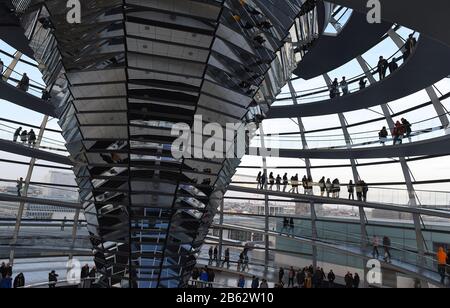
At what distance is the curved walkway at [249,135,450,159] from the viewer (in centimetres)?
1712

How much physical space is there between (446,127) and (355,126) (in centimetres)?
984

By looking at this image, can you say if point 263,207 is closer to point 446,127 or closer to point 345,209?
point 345,209

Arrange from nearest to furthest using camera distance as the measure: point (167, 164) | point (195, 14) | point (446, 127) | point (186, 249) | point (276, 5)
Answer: point (195, 14) → point (276, 5) → point (167, 164) → point (186, 249) → point (446, 127)

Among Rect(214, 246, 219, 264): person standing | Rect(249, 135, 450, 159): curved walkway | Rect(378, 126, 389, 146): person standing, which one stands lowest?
Rect(214, 246, 219, 264): person standing

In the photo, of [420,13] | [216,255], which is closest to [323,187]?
Answer: [216,255]

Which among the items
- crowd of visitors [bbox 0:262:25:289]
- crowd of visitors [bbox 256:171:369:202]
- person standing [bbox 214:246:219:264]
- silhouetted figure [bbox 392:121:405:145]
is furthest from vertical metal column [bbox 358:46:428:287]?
crowd of visitors [bbox 0:262:25:289]

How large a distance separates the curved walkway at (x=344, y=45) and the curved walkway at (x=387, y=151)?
4877 mm

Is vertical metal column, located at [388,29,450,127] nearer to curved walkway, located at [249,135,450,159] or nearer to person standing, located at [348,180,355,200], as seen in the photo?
curved walkway, located at [249,135,450,159]

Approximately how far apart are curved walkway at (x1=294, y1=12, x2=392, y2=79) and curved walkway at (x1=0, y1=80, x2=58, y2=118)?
46.8ft

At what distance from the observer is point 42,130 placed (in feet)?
92.4

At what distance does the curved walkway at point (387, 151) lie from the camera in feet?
56.2

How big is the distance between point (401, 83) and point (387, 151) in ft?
14.4
